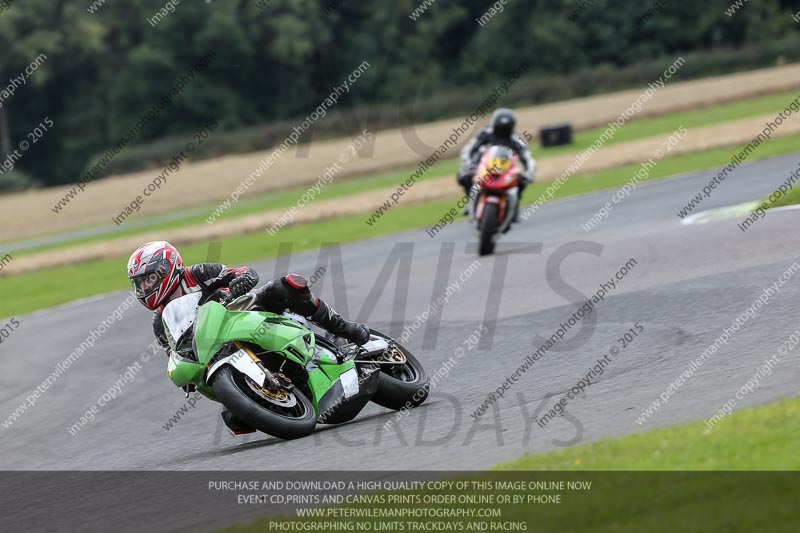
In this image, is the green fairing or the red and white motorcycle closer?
the green fairing

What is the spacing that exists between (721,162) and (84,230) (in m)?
22.3

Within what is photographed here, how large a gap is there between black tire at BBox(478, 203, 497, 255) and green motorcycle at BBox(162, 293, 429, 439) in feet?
24.0

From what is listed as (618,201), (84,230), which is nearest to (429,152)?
(84,230)

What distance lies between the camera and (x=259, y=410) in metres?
7.05

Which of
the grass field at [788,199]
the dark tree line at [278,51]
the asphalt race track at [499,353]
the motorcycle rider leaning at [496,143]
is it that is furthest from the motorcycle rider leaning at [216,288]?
the dark tree line at [278,51]

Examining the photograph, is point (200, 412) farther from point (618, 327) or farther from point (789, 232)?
point (789, 232)

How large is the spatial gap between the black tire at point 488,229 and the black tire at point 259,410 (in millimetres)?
7984

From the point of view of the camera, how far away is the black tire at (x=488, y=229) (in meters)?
15.2

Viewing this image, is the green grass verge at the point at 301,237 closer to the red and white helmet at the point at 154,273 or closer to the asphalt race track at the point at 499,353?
the asphalt race track at the point at 499,353

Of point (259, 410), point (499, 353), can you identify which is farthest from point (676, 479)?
point (499, 353)

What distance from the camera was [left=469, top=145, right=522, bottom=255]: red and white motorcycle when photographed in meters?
15.2

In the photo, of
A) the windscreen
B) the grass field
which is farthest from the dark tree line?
the windscreen

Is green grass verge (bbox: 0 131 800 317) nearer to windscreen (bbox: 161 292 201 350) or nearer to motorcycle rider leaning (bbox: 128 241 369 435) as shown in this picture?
motorcycle rider leaning (bbox: 128 241 369 435)

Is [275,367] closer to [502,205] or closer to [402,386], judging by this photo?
[402,386]
